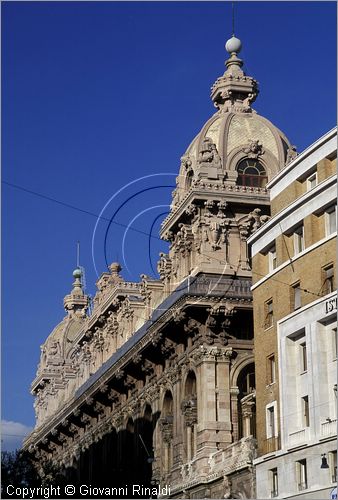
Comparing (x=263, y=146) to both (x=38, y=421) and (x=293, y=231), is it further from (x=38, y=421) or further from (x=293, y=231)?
(x=38, y=421)

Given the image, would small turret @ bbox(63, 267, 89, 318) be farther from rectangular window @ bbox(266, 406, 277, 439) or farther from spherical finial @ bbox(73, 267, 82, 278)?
rectangular window @ bbox(266, 406, 277, 439)

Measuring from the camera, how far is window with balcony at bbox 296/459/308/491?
188ft

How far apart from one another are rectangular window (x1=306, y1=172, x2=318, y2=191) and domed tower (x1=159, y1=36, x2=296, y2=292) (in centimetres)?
1890

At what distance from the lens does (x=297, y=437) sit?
5869 centimetres

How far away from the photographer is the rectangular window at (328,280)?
187 ft

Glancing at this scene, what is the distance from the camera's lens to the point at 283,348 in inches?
2404

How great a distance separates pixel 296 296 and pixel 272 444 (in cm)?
764

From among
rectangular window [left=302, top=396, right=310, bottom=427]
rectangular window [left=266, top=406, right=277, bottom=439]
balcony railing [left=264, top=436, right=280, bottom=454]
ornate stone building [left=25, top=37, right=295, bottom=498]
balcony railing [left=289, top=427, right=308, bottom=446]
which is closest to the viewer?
balcony railing [left=289, top=427, right=308, bottom=446]

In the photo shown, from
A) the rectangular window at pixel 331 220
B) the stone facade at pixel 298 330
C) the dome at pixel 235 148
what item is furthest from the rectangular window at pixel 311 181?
the dome at pixel 235 148

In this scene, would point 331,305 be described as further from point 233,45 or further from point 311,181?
point 233,45

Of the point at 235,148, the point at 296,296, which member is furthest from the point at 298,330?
the point at 235,148

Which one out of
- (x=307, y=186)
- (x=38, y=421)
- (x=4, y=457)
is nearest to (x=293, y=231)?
(x=307, y=186)

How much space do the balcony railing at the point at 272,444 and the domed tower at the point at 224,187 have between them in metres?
19.0

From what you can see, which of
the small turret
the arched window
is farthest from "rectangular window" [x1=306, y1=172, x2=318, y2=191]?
the small turret
